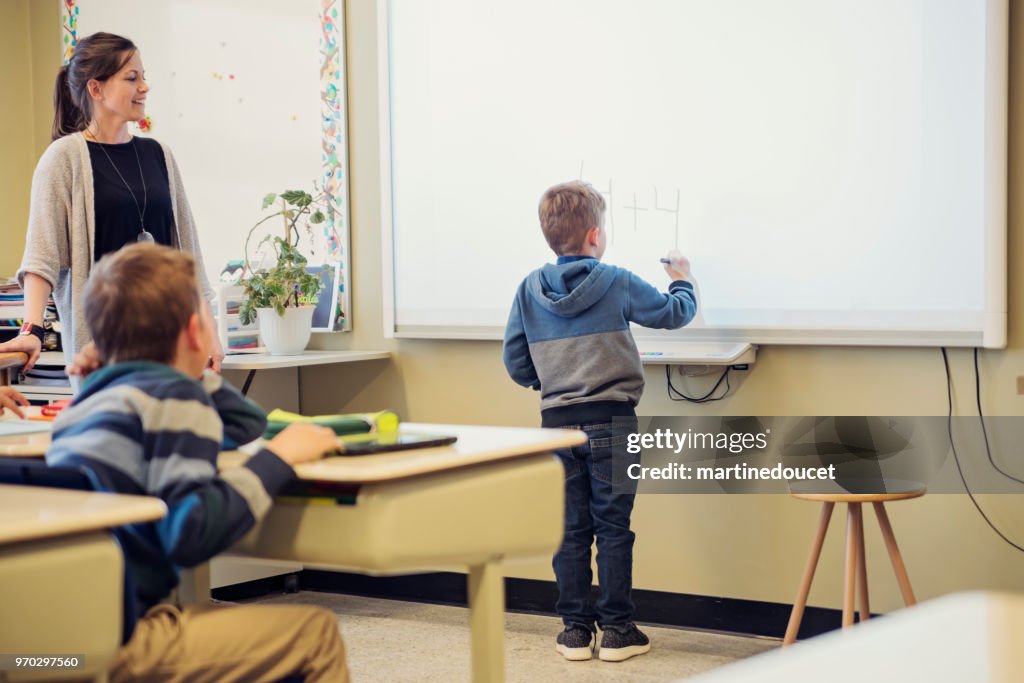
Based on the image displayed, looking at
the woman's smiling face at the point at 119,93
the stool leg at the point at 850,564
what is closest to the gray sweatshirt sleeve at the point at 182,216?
the woman's smiling face at the point at 119,93

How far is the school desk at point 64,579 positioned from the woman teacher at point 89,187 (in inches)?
51.2

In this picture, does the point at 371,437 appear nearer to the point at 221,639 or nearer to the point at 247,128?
the point at 221,639

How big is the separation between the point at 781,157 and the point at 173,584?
2114 mm

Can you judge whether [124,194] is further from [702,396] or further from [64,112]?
[702,396]

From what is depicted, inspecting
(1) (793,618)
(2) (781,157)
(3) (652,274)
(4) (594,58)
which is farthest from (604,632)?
(4) (594,58)

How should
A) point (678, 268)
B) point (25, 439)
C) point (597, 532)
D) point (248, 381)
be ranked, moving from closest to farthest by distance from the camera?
point (25, 439)
point (597, 532)
point (678, 268)
point (248, 381)

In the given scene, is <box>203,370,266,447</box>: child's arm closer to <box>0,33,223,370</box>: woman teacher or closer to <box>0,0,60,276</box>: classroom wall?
<box>0,33,223,370</box>: woman teacher

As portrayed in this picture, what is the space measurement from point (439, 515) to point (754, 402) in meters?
1.72

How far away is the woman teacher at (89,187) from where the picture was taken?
2719 millimetres

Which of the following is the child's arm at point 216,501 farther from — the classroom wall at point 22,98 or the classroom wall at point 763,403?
the classroom wall at point 22,98

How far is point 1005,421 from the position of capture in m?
2.98

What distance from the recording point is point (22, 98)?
15.5 feet

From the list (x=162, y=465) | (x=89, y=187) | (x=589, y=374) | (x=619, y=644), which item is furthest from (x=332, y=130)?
(x=162, y=465)

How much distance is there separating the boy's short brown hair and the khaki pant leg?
0.38 m
